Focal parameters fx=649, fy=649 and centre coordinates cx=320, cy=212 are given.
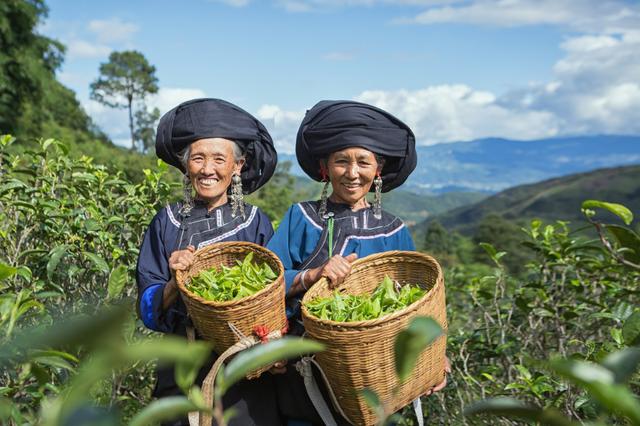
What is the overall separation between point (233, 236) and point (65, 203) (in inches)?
38.7

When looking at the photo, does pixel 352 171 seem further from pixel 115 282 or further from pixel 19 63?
pixel 19 63

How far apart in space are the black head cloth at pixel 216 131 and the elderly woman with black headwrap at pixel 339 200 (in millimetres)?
173

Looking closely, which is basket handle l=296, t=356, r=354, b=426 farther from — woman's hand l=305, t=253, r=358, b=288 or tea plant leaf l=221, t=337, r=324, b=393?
tea plant leaf l=221, t=337, r=324, b=393

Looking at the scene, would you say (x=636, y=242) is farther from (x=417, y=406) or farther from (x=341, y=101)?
(x=341, y=101)

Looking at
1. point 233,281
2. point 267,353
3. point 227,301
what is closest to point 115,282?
point 227,301

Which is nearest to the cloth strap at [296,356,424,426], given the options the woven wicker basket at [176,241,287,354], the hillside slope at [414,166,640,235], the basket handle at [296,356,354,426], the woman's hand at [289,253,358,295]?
the basket handle at [296,356,354,426]

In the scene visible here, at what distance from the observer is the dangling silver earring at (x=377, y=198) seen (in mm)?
2642

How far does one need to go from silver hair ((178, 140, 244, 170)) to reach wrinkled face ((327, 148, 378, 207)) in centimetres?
37

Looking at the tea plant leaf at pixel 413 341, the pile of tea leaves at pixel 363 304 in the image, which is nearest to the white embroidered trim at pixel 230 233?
the pile of tea leaves at pixel 363 304

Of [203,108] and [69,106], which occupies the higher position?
[203,108]

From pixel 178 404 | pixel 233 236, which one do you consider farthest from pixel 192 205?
pixel 178 404

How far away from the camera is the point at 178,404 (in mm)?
583

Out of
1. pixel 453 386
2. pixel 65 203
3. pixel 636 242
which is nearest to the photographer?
pixel 636 242

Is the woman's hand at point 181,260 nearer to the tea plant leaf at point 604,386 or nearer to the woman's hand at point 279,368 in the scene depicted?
the woman's hand at point 279,368
